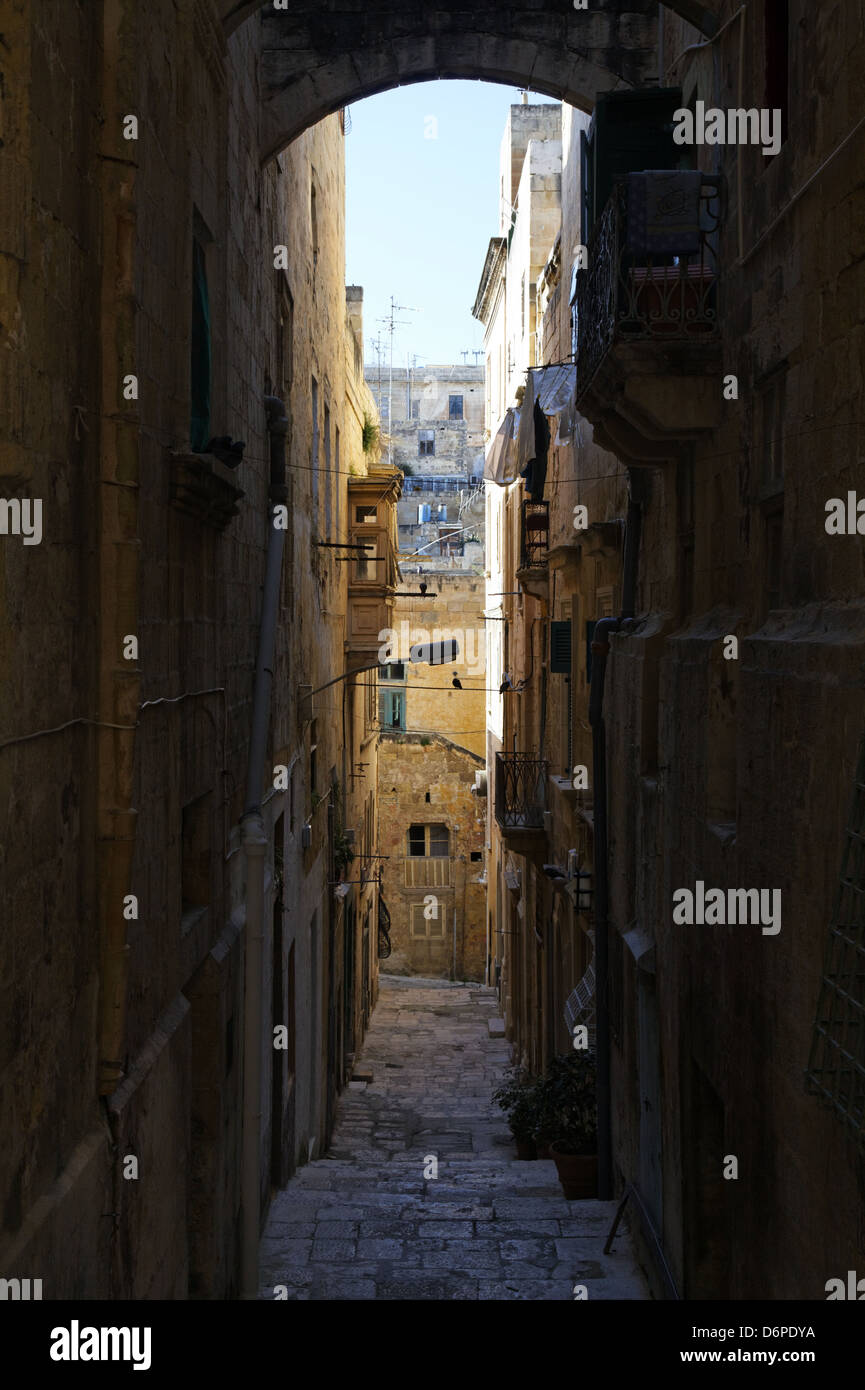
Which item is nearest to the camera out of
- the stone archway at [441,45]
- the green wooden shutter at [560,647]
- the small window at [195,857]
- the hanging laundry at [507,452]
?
the small window at [195,857]

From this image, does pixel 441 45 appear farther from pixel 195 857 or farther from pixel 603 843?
pixel 195 857

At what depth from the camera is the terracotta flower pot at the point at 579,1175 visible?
39.5ft

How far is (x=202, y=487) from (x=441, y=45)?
6.81 metres

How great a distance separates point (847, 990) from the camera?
5.09 metres

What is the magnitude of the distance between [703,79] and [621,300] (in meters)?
2.00

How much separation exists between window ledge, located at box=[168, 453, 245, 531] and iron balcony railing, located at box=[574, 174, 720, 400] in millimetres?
2548

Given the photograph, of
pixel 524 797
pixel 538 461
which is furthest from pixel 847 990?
pixel 524 797

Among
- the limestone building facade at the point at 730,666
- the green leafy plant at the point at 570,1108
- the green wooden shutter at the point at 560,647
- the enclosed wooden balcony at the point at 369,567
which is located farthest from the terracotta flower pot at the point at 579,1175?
the enclosed wooden balcony at the point at 369,567

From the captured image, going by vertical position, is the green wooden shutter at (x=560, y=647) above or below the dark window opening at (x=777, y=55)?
below

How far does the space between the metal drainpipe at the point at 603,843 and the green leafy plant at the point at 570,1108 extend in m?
0.37

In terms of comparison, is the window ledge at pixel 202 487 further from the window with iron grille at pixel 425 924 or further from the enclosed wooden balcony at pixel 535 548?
the window with iron grille at pixel 425 924

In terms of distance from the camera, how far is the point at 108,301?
5.98 meters

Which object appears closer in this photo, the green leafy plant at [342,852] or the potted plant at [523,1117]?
the potted plant at [523,1117]

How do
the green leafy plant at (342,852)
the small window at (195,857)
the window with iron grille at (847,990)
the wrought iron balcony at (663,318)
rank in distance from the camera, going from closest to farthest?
the window with iron grille at (847,990), the wrought iron balcony at (663,318), the small window at (195,857), the green leafy plant at (342,852)
